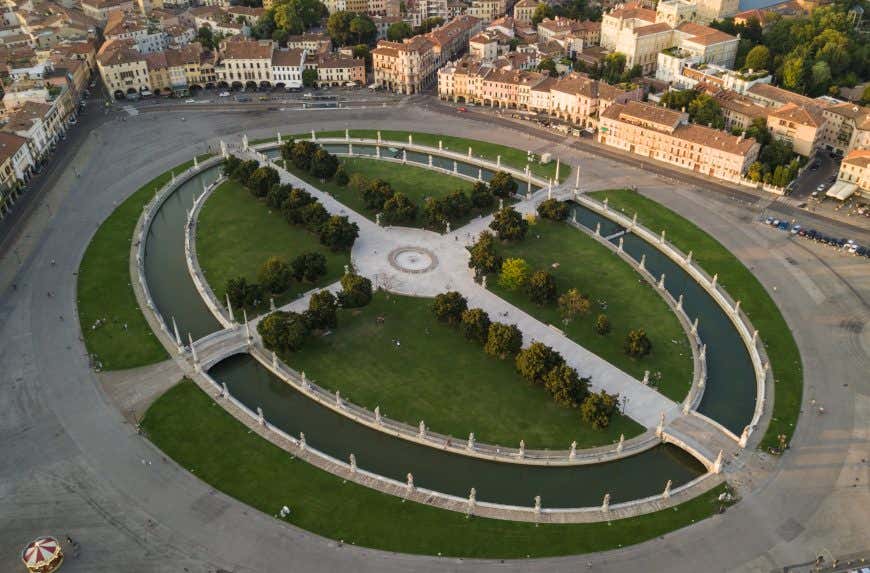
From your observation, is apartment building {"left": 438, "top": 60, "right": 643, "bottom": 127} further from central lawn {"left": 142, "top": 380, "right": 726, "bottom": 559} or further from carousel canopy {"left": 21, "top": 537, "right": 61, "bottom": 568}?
carousel canopy {"left": 21, "top": 537, "right": 61, "bottom": 568}

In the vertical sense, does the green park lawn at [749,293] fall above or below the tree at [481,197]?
below

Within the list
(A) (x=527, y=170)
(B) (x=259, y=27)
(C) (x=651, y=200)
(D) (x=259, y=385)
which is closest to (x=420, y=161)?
(A) (x=527, y=170)

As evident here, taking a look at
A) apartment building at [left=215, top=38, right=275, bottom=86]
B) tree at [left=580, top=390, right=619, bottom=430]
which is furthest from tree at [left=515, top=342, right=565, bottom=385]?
apartment building at [left=215, top=38, right=275, bottom=86]

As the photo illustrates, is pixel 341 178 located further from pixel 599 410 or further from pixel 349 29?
pixel 349 29

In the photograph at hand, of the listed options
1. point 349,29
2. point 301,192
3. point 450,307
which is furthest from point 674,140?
point 349,29

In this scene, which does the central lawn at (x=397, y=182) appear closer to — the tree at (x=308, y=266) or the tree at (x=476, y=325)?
the tree at (x=308, y=266)

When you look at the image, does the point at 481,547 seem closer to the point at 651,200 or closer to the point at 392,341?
the point at 392,341

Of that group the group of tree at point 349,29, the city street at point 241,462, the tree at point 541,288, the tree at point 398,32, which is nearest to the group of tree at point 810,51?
the city street at point 241,462
